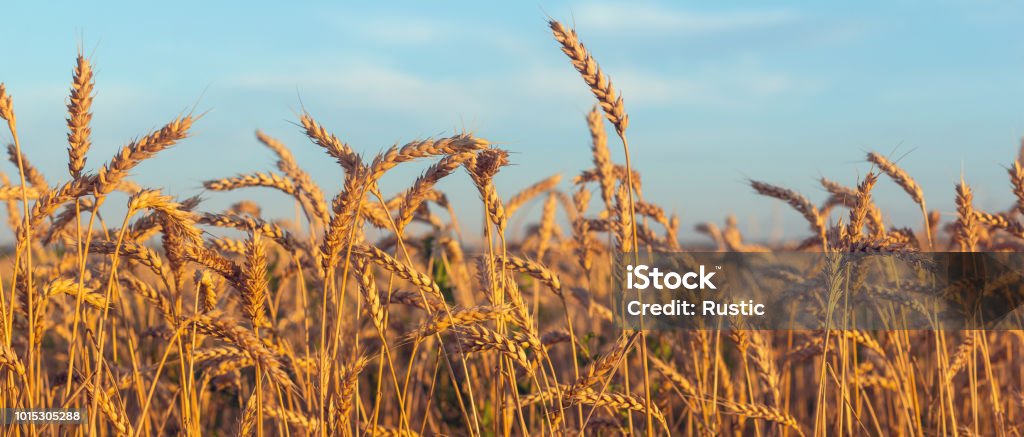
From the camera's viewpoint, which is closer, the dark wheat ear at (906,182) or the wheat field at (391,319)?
the wheat field at (391,319)

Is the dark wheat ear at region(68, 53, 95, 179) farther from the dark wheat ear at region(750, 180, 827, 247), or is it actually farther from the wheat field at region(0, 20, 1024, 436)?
the dark wheat ear at region(750, 180, 827, 247)

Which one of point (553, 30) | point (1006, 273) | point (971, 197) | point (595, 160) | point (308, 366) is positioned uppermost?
point (553, 30)

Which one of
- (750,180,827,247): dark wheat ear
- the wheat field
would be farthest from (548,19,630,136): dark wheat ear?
(750,180,827,247): dark wheat ear

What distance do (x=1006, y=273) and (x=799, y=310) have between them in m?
1.06

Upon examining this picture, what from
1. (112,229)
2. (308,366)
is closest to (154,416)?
(112,229)

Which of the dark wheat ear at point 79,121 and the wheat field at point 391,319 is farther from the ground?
the dark wheat ear at point 79,121

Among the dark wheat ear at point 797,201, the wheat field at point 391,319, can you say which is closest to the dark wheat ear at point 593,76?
the wheat field at point 391,319

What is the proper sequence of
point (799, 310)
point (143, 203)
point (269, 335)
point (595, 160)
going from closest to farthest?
1. point (143, 203)
2. point (269, 335)
3. point (595, 160)
4. point (799, 310)

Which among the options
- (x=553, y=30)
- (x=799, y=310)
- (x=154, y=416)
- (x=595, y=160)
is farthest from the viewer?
(x=799, y=310)

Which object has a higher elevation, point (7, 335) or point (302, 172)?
point (302, 172)

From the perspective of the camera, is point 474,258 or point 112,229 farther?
point 112,229

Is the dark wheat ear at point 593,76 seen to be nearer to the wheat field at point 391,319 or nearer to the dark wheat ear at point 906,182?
the wheat field at point 391,319

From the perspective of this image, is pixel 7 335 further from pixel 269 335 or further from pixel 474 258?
pixel 474 258

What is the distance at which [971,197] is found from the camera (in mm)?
3482
